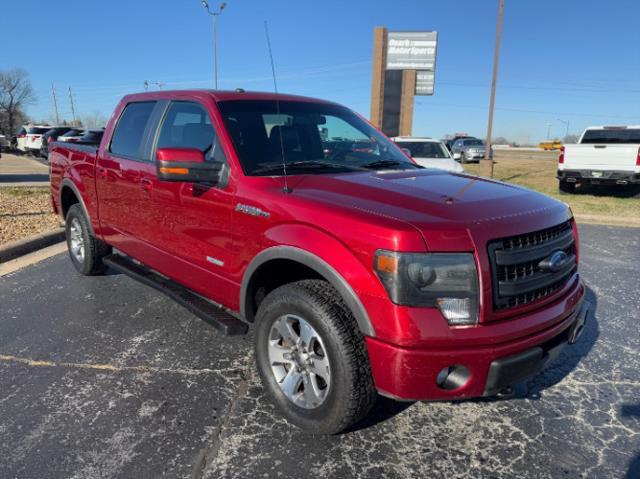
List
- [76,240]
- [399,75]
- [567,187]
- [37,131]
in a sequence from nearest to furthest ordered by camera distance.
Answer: [76,240] → [567,187] → [37,131] → [399,75]

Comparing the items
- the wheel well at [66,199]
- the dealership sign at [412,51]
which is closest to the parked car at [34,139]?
the wheel well at [66,199]

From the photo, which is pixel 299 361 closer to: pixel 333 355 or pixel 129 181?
pixel 333 355

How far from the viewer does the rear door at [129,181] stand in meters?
3.86

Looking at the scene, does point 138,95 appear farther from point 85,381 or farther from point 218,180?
point 85,381

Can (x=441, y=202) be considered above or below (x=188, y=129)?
below

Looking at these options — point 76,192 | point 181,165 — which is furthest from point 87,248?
point 181,165

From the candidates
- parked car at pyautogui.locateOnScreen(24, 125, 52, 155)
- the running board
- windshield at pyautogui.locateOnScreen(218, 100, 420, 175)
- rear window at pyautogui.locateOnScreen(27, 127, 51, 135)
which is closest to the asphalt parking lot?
the running board

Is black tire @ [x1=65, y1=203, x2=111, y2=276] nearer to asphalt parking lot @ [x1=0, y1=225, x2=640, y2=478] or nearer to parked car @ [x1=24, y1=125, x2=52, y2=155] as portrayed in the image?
asphalt parking lot @ [x1=0, y1=225, x2=640, y2=478]

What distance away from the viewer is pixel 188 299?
345 cm

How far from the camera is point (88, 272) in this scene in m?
5.22

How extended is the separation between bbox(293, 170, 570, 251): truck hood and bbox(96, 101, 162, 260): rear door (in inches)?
64.5

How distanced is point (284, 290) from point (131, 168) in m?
2.10

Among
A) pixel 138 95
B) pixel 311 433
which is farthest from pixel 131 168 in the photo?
pixel 311 433

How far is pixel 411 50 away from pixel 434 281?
40.2m
